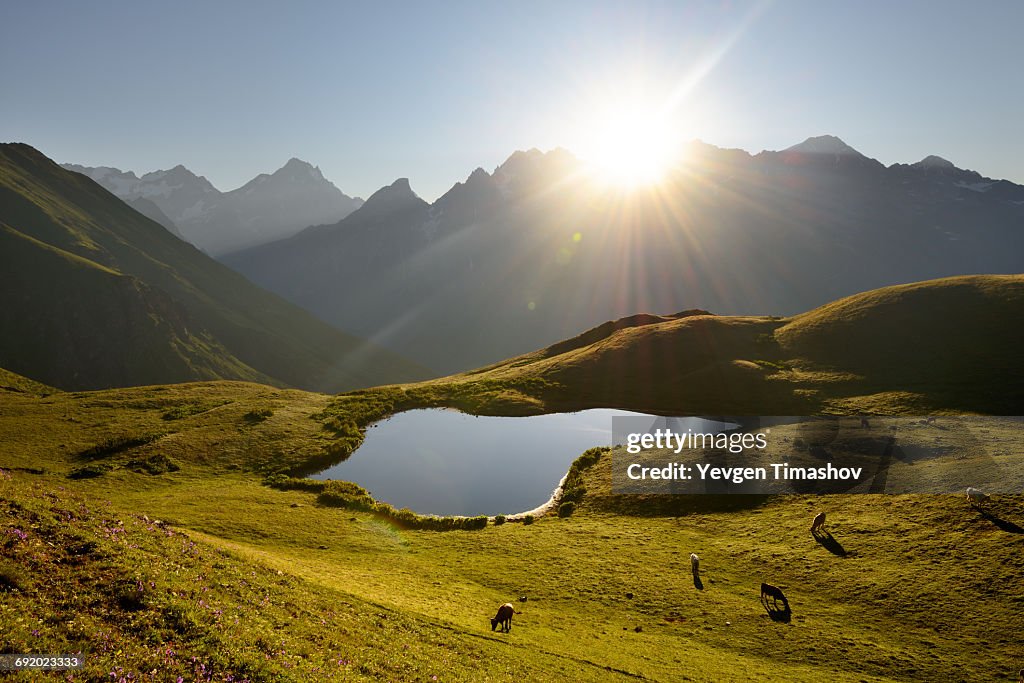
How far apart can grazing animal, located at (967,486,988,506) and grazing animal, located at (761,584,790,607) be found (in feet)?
66.1

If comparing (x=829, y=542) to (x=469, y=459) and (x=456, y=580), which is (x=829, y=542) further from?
(x=469, y=459)

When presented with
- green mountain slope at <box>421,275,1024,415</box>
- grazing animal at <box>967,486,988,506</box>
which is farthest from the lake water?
grazing animal at <box>967,486,988,506</box>

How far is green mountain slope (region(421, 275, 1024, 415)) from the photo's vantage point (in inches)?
2738

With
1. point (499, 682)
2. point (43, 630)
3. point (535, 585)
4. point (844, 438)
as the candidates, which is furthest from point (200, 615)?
point (844, 438)

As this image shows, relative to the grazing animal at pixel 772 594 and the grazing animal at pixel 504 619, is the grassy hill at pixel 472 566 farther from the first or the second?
the grazing animal at pixel 772 594

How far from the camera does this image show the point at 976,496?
125 feet

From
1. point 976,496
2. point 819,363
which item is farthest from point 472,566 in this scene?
point 819,363

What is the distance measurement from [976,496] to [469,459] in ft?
180

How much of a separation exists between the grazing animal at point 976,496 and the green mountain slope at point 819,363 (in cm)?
2874

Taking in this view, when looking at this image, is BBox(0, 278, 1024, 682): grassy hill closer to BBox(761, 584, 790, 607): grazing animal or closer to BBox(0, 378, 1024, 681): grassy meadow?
BBox(0, 378, 1024, 681): grassy meadow

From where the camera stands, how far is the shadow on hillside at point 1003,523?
112ft

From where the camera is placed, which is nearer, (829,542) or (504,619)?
(504,619)

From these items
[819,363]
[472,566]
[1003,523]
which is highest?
[819,363]

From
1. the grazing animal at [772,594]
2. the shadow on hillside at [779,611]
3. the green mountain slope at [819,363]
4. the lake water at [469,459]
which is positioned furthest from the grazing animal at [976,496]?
the lake water at [469,459]
